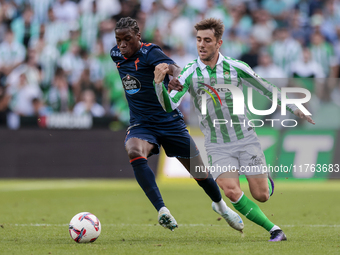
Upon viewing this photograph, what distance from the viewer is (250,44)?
1488cm

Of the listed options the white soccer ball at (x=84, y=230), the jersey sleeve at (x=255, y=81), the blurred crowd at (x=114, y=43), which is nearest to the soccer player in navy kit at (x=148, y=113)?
the jersey sleeve at (x=255, y=81)

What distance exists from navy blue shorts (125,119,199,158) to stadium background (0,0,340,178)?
6.62 meters

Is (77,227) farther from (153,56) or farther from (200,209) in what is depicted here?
(200,209)

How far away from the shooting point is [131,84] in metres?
6.07

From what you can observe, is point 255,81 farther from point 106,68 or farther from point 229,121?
point 106,68

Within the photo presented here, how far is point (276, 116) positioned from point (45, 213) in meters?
7.02

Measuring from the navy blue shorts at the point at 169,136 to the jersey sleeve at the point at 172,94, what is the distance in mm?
651

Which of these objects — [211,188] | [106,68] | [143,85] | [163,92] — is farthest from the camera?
[106,68]

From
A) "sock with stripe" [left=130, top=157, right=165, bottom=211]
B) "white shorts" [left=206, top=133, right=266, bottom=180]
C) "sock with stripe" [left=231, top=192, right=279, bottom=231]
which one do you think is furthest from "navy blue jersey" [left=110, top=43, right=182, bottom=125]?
"sock with stripe" [left=231, top=192, right=279, bottom=231]

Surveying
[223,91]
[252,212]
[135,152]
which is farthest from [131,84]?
[252,212]

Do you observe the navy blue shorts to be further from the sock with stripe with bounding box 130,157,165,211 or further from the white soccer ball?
the white soccer ball

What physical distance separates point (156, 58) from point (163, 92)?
2.66 ft

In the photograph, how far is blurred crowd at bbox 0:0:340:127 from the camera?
43.8 feet

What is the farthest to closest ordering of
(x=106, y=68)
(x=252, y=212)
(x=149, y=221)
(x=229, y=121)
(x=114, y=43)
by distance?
1. (x=114, y=43)
2. (x=106, y=68)
3. (x=149, y=221)
4. (x=229, y=121)
5. (x=252, y=212)
